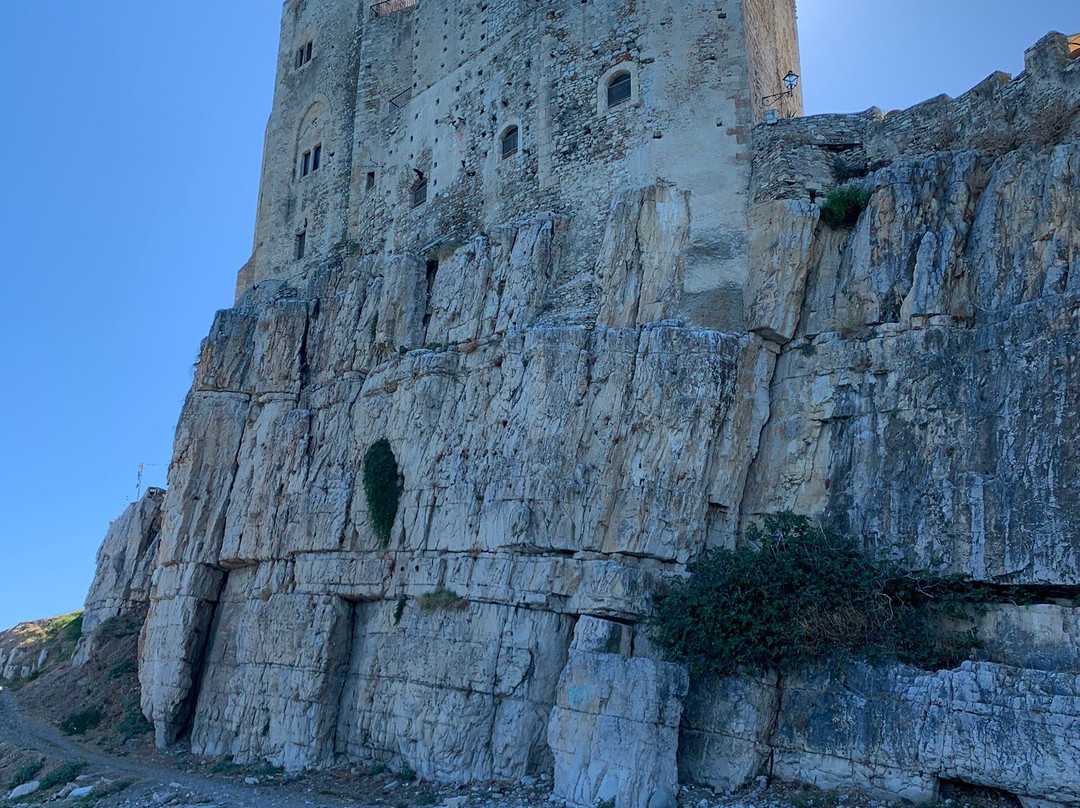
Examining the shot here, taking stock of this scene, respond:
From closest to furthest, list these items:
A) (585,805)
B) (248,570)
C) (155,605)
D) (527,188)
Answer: (585,805) < (527,188) < (248,570) < (155,605)

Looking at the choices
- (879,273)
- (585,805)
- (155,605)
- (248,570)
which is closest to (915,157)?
(879,273)

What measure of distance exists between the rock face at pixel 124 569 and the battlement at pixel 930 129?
22838 millimetres

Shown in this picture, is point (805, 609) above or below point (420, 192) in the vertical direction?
below

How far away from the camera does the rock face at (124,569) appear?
30.8 metres

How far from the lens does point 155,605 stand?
83.2ft

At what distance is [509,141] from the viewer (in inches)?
899

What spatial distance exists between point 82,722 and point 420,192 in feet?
54.7

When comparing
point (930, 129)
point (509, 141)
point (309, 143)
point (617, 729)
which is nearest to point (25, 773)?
point (617, 729)

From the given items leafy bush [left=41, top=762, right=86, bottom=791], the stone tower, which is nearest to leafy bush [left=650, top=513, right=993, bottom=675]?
the stone tower

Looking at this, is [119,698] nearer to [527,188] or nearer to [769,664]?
[527,188]

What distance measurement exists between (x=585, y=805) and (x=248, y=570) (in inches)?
490

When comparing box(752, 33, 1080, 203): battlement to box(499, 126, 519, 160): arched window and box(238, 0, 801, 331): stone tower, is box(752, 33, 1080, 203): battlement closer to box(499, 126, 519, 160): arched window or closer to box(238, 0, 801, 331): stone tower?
box(238, 0, 801, 331): stone tower

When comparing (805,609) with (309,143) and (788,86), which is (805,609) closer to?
(788,86)

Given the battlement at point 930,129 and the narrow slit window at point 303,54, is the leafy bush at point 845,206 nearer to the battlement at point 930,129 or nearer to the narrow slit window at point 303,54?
the battlement at point 930,129
